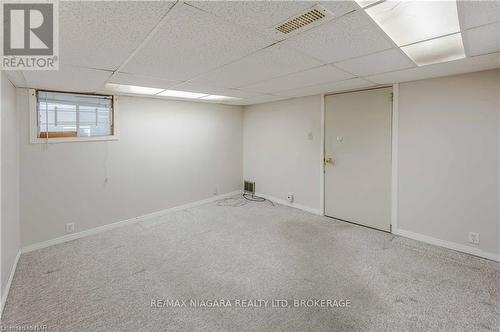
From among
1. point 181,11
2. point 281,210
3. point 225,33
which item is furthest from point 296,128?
point 181,11

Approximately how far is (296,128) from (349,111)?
1.08 m

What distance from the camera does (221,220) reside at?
4102 millimetres

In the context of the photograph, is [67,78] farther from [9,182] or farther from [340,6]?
[340,6]

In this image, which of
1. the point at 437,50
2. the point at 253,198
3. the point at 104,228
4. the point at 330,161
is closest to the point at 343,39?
the point at 437,50

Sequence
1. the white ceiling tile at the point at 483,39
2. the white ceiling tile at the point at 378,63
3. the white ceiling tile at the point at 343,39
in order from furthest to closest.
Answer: the white ceiling tile at the point at 378,63
the white ceiling tile at the point at 483,39
the white ceiling tile at the point at 343,39

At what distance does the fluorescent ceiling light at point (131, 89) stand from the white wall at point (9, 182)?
967 millimetres

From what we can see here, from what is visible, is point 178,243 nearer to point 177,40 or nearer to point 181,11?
point 177,40

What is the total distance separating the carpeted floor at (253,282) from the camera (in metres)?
1.91

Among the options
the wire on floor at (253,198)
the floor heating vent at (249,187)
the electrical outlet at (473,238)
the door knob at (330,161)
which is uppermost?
the door knob at (330,161)

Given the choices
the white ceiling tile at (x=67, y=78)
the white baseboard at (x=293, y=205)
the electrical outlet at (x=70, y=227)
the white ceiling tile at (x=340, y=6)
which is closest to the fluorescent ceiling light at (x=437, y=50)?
the white ceiling tile at (x=340, y=6)

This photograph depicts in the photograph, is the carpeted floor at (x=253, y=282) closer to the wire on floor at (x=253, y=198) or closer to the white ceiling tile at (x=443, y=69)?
the wire on floor at (x=253, y=198)

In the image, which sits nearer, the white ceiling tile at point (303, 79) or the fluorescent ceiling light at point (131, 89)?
the white ceiling tile at point (303, 79)

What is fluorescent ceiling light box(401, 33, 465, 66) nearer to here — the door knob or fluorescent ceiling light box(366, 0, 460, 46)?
fluorescent ceiling light box(366, 0, 460, 46)

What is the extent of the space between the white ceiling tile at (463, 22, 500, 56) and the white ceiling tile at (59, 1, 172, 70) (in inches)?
79.2
